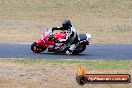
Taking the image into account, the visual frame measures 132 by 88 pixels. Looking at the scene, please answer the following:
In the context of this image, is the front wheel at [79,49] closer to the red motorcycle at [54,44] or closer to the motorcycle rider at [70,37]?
the red motorcycle at [54,44]

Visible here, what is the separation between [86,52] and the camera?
69.7 feet

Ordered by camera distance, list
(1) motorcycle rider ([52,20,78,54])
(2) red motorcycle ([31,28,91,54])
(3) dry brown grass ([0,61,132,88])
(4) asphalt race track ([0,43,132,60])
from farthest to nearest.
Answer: (2) red motorcycle ([31,28,91,54]), (1) motorcycle rider ([52,20,78,54]), (4) asphalt race track ([0,43,132,60]), (3) dry brown grass ([0,61,132,88])

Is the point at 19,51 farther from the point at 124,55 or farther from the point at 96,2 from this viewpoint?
the point at 96,2

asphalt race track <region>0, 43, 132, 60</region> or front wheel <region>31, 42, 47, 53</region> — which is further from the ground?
front wheel <region>31, 42, 47, 53</region>

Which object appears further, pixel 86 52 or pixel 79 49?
pixel 86 52

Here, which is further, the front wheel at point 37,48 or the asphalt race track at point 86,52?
the front wheel at point 37,48

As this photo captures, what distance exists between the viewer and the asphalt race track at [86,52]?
19.5 metres

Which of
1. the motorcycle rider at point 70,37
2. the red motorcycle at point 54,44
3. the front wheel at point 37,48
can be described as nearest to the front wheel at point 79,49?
the red motorcycle at point 54,44

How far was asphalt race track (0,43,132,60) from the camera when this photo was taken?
19.5m

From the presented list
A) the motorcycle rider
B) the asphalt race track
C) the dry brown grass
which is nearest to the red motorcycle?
the motorcycle rider

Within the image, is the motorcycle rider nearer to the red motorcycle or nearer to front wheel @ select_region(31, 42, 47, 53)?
the red motorcycle

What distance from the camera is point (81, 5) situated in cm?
3966

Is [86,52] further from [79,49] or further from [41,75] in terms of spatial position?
[41,75]

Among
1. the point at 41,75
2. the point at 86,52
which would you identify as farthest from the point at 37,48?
the point at 41,75
